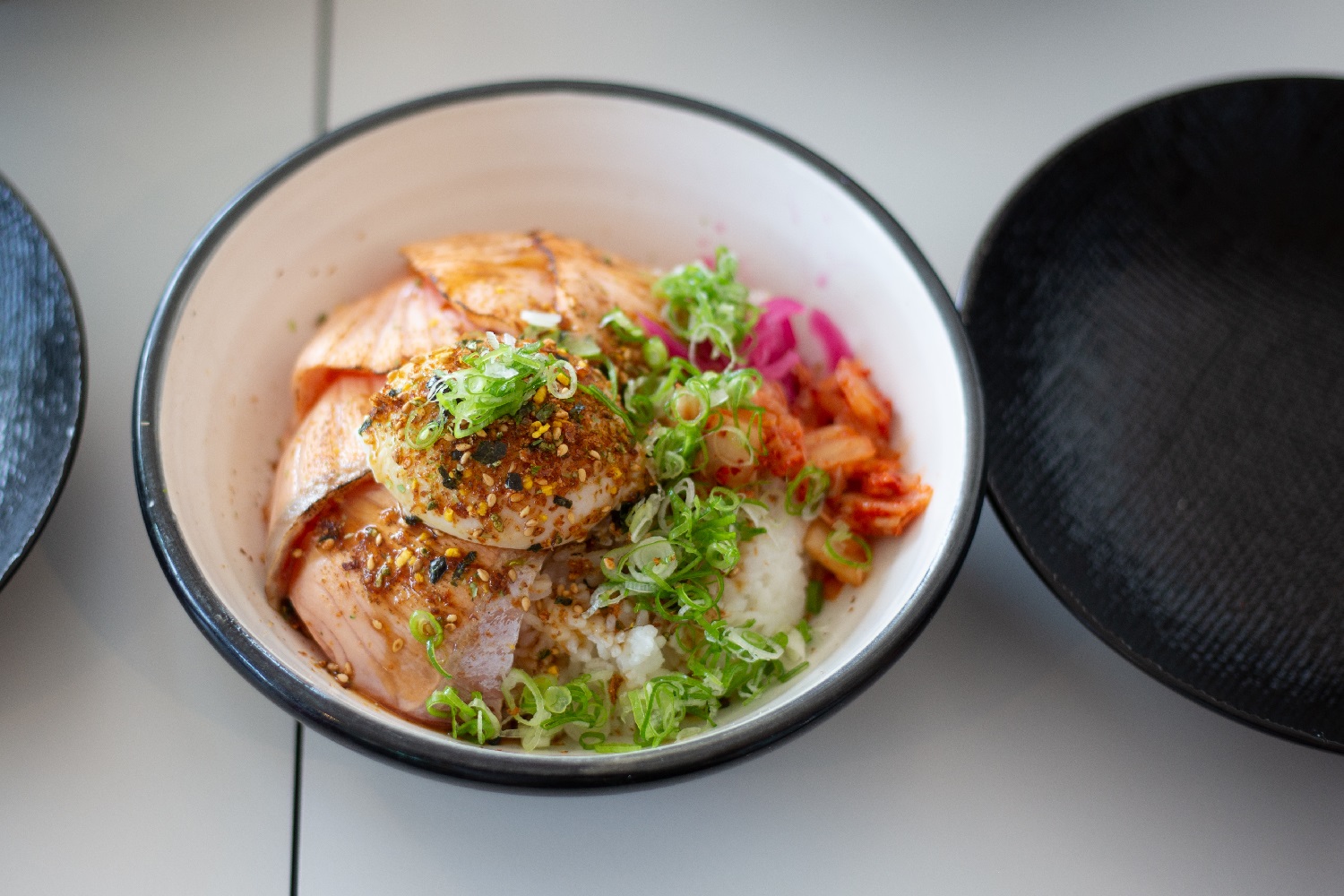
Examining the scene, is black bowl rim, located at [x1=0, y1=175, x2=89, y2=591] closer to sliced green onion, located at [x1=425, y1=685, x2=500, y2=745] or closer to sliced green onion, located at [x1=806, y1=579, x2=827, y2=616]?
sliced green onion, located at [x1=425, y1=685, x2=500, y2=745]

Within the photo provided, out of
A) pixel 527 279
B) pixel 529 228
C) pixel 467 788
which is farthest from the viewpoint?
pixel 529 228

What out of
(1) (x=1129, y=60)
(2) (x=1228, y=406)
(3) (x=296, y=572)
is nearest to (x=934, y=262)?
(2) (x=1228, y=406)

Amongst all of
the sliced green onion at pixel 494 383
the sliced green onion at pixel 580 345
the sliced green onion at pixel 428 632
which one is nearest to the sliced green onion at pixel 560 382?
the sliced green onion at pixel 494 383

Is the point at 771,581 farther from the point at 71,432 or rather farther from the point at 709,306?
the point at 71,432

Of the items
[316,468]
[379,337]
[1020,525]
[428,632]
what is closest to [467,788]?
[428,632]

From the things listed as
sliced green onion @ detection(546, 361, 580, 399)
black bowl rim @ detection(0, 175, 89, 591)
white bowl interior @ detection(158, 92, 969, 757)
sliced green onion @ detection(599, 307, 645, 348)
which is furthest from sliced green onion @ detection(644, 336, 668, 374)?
black bowl rim @ detection(0, 175, 89, 591)

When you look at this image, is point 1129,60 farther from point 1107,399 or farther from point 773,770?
point 773,770

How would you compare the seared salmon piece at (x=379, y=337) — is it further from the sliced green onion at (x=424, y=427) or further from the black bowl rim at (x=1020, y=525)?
the black bowl rim at (x=1020, y=525)
